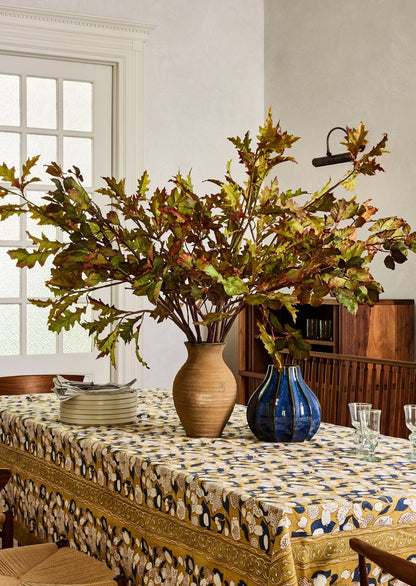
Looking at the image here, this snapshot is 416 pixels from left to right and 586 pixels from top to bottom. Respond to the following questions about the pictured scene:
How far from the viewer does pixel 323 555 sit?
1.76m

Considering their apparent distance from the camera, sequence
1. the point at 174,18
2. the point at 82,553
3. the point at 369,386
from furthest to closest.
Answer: the point at 174,18, the point at 369,386, the point at 82,553

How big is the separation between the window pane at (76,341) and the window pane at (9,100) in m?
1.32

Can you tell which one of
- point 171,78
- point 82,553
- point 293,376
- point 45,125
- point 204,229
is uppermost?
point 171,78

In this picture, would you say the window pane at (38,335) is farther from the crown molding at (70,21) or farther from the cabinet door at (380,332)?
the cabinet door at (380,332)

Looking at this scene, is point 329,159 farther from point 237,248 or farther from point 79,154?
point 237,248

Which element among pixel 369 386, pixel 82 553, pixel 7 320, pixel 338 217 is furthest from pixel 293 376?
pixel 7 320

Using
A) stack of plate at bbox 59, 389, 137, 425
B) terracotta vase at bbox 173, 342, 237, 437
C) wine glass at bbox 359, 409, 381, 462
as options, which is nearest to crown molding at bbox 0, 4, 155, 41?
stack of plate at bbox 59, 389, 137, 425

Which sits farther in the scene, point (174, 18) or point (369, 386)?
point (174, 18)

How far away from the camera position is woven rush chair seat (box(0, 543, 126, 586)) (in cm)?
225

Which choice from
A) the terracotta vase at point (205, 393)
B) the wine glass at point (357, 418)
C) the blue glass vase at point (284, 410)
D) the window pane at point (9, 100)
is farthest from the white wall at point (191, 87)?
the wine glass at point (357, 418)

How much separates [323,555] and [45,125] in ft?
14.4

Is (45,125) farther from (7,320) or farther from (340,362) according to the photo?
(340,362)

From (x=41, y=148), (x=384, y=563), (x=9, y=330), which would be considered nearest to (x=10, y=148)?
(x=41, y=148)

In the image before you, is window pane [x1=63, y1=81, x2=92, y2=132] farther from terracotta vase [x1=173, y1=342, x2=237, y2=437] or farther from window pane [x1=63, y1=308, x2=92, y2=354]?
terracotta vase [x1=173, y1=342, x2=237, y2=437]
